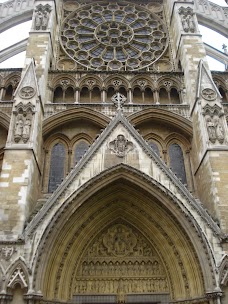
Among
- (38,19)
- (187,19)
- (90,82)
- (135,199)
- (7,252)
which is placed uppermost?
(187,19)

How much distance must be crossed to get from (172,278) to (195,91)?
7.08 m

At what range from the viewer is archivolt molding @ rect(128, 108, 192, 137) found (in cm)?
1373

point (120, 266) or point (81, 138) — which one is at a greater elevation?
point (81, 138)

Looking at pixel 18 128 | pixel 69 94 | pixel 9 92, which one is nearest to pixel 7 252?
pixel 18 128

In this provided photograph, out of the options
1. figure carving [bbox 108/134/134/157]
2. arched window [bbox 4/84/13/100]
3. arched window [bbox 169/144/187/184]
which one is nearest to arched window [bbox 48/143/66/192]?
figure carving [bbox 108/134/134/157]

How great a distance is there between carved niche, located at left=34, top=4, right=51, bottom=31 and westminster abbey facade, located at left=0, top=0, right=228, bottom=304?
2.2 inches

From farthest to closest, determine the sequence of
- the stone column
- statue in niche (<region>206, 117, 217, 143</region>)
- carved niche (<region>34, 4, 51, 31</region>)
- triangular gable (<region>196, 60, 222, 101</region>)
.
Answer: carved niche (<region>34, 4, 51, 31</region>) → triangular gable (<region>196, 60, 222, 101</region>) → statue in niche (<region>206, 117, 217, 143</region>) → the stone column

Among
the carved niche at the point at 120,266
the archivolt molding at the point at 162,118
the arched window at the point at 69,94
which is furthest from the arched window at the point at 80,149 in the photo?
the carved niche at the point at 120,266

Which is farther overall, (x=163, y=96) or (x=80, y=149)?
(x=163, y=96)

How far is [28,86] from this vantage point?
13164 millimetres

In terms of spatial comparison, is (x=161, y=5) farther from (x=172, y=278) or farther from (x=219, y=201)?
(x=172, y=278)

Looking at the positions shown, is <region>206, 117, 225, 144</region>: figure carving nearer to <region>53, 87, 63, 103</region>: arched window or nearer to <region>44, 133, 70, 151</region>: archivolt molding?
<region>44, 133, 70, 151</region>: archivolt molding

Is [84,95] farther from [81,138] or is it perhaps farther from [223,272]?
[223,272]

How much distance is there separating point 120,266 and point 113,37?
11.7m
